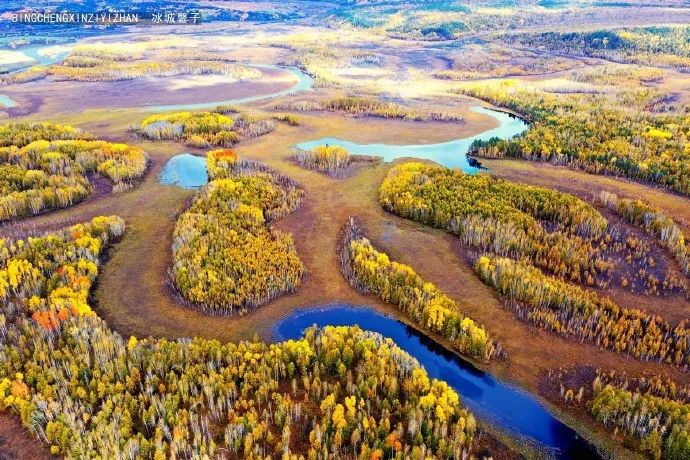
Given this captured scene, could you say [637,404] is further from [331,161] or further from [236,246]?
[331,161]

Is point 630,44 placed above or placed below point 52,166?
above

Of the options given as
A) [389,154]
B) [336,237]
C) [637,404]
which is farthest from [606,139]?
[637,404]

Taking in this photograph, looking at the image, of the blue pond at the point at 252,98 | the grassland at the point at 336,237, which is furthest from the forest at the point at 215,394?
the blue pond at the point at 252,98

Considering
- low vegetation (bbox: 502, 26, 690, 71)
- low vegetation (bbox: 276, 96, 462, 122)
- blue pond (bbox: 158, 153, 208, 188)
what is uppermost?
low vegetation (bbox: 502, 26, 690, 71)

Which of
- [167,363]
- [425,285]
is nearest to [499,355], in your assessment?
[425,285]

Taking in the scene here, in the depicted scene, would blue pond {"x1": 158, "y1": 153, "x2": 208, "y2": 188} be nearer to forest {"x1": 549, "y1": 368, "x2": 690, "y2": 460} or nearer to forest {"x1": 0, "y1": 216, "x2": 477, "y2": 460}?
forest {"x1": 0, "y1": 216, "x2": 477, "y2": 460}

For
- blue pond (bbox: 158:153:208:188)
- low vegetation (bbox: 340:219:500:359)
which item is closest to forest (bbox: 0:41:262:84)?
blue pond (bbox: 158:153:208:188)
